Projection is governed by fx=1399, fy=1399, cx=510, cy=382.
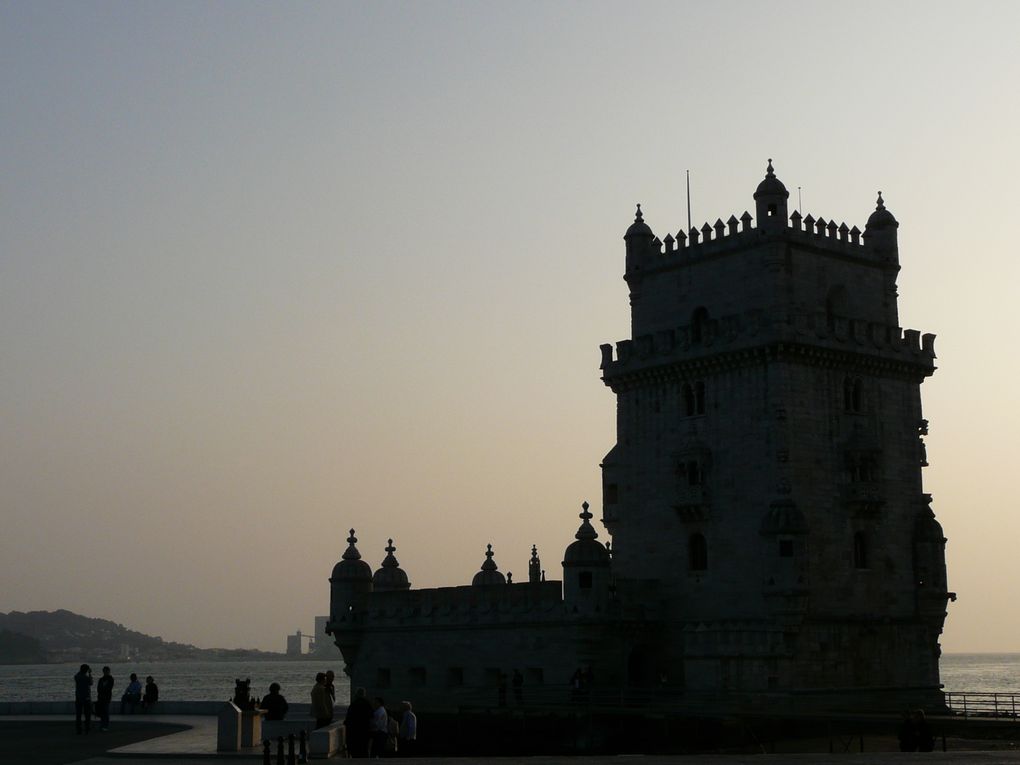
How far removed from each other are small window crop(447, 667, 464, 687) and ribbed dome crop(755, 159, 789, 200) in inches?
967

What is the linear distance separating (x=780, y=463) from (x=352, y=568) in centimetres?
2355

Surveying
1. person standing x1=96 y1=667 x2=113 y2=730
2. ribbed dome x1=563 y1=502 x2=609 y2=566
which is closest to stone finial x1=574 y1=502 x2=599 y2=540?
ribbed dome x1=563 y1=502 x2=609 y2=566

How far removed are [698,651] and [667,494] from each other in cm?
767

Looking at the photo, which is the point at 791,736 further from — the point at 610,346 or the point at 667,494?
the point at 610,346

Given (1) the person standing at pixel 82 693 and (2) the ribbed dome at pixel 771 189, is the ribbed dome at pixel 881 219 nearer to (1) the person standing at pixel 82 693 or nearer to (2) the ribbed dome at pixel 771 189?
(2) the ribbed dome at pixel 771 189

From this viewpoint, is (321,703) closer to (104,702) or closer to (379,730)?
(379,730)

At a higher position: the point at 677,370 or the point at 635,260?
the point at 635,260

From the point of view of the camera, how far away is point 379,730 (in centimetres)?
3291

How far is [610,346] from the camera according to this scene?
64375mm

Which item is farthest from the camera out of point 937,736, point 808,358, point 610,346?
point 610,346

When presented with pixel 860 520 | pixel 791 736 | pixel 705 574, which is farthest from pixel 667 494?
pixel 791 736

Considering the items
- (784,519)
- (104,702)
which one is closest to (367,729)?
(104,702)

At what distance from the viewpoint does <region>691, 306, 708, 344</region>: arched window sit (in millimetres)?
60125

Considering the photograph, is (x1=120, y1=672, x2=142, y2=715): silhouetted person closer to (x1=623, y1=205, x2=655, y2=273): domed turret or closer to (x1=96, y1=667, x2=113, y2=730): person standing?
(x1=96, y1=667, x2=113, y2=730): person standing
